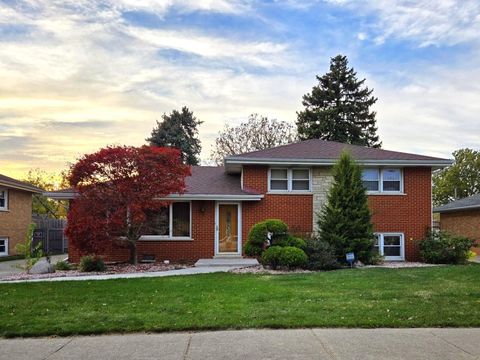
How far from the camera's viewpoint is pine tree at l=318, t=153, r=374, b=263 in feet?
52.9

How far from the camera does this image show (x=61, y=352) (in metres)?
5.93

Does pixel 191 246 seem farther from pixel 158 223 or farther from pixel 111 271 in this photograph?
pixel 111 271

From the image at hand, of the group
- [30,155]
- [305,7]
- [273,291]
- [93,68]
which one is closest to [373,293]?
[273,291]

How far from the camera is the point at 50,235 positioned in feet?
89.0

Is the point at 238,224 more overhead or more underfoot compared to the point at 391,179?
more underfoot

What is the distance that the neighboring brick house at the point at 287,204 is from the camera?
18.4 meters

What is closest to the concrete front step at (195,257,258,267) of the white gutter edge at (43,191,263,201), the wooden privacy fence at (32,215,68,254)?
the white gutter edge at (43,191,263,201)

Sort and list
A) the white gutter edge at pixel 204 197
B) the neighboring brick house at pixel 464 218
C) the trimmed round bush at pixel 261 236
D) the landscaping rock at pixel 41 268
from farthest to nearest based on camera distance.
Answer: the neighboring brick house at pixel 464 218, the white gutter edge at pixel 204 197, the trimmed round bush at pixel 261 236, the landscaping rock at pixel 41 268

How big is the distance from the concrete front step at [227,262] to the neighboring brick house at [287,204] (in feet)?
2.32

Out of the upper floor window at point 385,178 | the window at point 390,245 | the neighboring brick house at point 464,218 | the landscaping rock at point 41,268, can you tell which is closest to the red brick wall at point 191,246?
the landscaping rock at point 41,268

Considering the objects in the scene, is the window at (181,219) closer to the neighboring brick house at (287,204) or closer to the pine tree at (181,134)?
the neighboring brick house at (287,204)

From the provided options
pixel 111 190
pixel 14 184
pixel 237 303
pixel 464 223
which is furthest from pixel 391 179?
pixel 14 184

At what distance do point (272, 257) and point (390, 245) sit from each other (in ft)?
22.2

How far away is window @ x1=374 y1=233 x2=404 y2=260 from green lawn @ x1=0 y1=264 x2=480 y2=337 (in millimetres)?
6794
